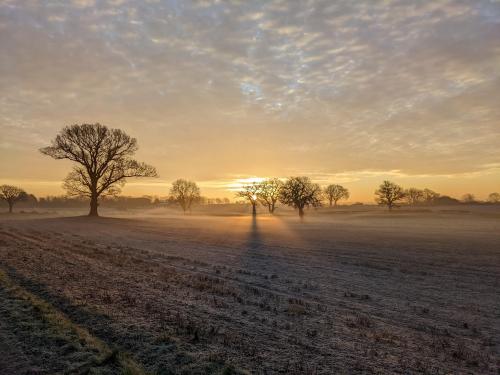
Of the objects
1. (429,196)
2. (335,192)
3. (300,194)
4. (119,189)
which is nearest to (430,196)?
(429,196)

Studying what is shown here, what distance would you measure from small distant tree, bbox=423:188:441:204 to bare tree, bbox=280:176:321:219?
111m

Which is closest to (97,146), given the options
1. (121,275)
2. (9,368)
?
(121,275)

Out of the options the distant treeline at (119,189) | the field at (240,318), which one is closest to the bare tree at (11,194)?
the distant treeline at (119,189)

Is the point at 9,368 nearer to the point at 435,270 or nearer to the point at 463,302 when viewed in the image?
the point at 463,302

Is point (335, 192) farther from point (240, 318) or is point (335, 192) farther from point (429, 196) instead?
point (240, 318)

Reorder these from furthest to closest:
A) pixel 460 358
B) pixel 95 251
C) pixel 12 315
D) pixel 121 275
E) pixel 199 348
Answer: pixel 95 251 < pixel 121 275 < pixel 12 315 < pixel 460 358 < pixel 199 348

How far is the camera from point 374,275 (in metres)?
16.0

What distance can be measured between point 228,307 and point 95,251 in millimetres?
13611

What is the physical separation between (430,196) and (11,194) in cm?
18609

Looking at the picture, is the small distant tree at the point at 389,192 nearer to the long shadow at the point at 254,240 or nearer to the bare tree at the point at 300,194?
the bare tree at the point at 300,194

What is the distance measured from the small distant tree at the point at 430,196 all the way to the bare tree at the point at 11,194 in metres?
178

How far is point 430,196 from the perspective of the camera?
176 metres

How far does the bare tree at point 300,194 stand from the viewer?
89.6m

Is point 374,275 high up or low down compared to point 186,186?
down
